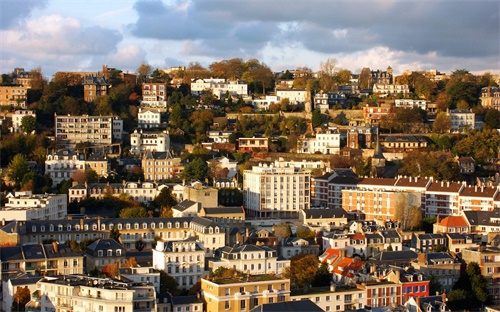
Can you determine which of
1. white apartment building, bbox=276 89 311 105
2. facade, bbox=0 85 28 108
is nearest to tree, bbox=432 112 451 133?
white apartment building, bbox=276 89 311 105

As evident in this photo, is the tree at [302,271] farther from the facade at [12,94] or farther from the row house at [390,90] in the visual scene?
the row house at [390,90]

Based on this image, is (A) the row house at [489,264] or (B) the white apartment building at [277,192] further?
(B) the white apartment building at [277,192]

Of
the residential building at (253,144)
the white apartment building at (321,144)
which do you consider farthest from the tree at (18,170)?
the white apartment building at (321,144)

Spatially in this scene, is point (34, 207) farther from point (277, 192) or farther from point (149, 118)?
point (149, 118)

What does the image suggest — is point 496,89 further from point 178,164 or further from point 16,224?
point 16,224

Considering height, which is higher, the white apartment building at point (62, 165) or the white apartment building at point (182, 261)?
the white apartment building at point (62, 165)

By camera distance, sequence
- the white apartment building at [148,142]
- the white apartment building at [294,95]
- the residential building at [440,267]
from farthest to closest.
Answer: the white apartment building at [294,95], the white apartment building at [148,142], the residential building at [440,267]

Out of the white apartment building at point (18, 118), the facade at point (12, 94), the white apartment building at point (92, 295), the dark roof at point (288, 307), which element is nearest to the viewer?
the dark roof at point (288, 307)

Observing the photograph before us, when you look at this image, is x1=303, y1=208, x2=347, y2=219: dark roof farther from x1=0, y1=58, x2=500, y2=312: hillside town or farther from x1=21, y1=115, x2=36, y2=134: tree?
x1=21, y1=115, x2=36, y2=134: tree
